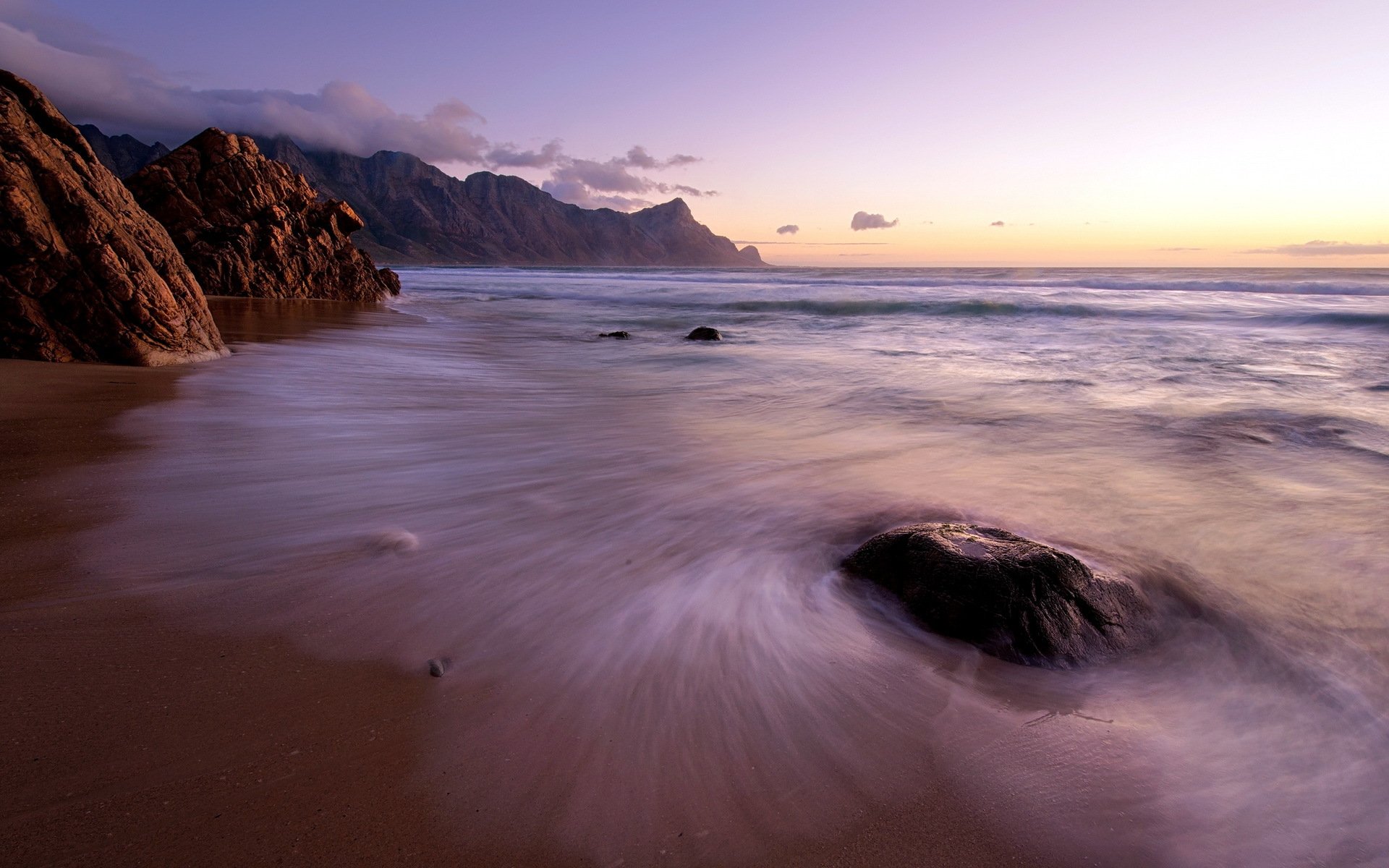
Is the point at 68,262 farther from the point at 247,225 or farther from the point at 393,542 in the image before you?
the point at 247,225

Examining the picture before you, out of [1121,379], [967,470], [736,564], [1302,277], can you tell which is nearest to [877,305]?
[1121,379]

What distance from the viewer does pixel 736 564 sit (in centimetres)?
316

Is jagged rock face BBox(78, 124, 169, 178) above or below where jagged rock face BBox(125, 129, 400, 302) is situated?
above

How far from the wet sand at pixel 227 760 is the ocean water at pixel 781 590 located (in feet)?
0.18

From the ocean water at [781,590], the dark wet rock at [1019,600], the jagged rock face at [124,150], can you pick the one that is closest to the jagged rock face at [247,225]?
the ocean water at [781,590]

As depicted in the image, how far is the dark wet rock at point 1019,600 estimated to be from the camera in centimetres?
239

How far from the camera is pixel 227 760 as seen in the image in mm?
1562

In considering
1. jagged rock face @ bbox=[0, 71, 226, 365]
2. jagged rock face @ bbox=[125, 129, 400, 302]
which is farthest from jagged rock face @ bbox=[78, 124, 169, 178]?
jagged rock face @ bbox=[0, 71, 226, 365]

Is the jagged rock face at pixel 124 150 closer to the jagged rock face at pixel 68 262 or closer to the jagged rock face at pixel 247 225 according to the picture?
the jagged rock face at pixel 247 225

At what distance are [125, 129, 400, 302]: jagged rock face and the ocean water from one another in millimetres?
13247

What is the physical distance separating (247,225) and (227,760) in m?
21.5

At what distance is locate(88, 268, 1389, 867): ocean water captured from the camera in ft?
5.54

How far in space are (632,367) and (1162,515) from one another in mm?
7315

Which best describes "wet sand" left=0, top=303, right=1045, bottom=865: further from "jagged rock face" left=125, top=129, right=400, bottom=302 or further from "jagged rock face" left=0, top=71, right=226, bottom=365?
"jagged rock face" left=125, top=129, right=400, bottom=302
